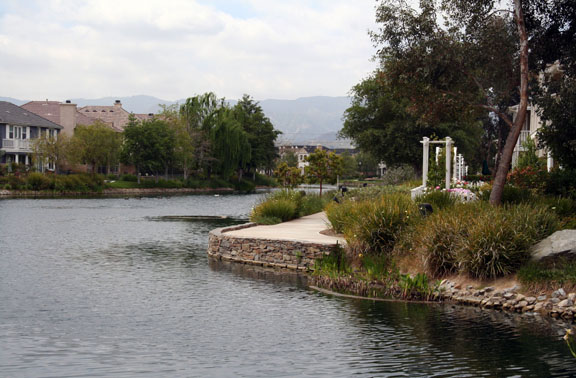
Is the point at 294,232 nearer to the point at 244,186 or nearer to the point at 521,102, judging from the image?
the point at 521,102

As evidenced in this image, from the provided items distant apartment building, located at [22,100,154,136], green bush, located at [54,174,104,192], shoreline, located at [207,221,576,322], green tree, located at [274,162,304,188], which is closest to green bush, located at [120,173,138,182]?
distant apartment building, located at [22,100,154,136]

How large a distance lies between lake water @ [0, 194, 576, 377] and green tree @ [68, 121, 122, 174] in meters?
48.2

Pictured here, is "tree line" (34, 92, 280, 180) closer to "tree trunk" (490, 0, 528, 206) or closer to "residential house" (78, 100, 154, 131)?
"residential house" (78, 100, 154, 131)

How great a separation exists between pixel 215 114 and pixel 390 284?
66828 mm

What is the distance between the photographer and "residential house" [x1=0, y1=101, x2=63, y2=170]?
6538cm

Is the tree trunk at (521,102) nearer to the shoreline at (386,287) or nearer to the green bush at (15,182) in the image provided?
the shoreline at (386,287)

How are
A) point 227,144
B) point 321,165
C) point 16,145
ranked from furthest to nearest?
point 227,144 → point 16,145 → point 321,165

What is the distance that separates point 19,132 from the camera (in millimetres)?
68312

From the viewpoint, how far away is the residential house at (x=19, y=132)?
6538 cm

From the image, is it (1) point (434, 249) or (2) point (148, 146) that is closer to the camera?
(1) point (434, 249)

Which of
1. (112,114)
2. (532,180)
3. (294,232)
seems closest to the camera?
(294,232)

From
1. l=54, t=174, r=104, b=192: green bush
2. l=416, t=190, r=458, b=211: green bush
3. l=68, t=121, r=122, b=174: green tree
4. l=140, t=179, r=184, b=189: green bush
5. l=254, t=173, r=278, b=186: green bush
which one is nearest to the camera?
l=416, t=190, r=458, b=211: green bush

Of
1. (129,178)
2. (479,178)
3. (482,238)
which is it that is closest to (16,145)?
(129,178)

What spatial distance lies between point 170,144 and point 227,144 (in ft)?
22.8
